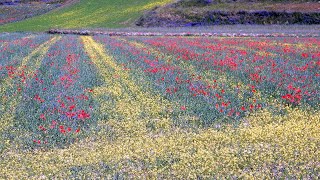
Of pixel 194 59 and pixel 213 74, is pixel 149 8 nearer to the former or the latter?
pixel 194 59

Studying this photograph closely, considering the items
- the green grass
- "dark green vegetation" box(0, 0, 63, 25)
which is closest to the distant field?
"dark green vegetation" box(0, 0, 63, 25)

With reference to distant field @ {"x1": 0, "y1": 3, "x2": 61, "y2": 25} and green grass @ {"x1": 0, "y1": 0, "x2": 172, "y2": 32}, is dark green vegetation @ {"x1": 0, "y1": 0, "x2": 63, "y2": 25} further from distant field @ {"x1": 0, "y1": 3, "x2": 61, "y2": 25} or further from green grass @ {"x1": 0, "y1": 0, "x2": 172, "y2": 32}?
green grass @ {"x1": 0, "y1": 0, "x2": 172, "y2": 32}

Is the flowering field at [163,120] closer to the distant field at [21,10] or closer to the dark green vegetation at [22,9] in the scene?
the distant field at [21,10]

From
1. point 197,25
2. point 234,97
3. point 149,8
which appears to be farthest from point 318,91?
point 149,8

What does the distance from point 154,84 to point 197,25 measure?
1588 inches

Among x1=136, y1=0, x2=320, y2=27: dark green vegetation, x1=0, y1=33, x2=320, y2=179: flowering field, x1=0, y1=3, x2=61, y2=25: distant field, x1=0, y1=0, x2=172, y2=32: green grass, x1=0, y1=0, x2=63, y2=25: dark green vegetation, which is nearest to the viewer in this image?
x1=0, y1=33, x2=320, y2=179: flowering field

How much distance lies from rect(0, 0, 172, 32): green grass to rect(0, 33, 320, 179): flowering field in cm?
3922

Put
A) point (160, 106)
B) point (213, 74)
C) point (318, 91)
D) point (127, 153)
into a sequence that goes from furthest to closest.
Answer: point (213, 74), point (318, 91), point (160, 106), point (127, 153)

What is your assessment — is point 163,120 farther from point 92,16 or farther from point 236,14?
point 92,16

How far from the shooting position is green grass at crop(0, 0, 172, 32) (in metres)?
60.3

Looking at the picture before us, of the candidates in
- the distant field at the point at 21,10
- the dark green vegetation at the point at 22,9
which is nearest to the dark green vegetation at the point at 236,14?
the distant field at the point at 21,10

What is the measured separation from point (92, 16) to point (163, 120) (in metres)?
57.4

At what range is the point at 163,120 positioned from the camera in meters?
12.2

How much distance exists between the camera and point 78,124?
12.0 meters
